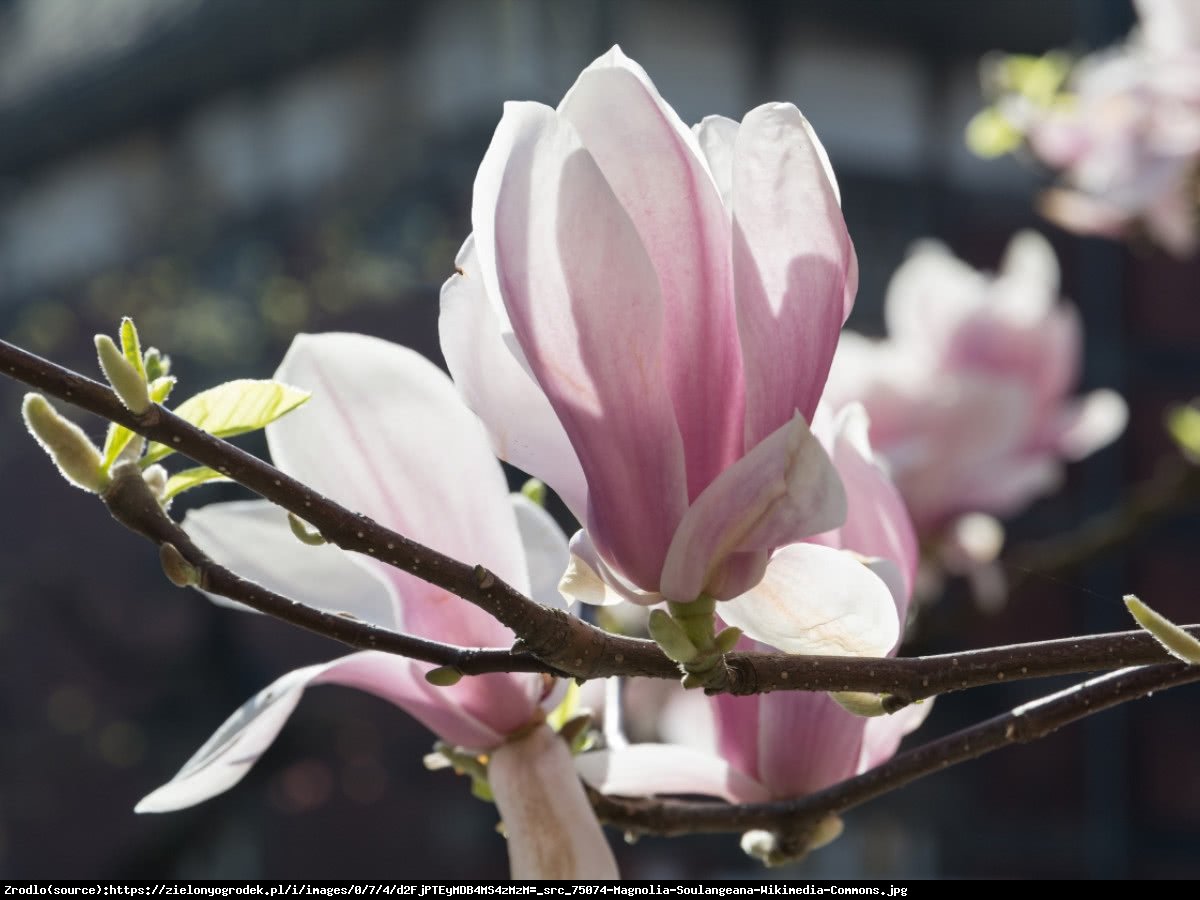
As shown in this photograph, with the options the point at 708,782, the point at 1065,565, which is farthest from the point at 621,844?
the point at 708,782

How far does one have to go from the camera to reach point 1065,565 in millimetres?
1226

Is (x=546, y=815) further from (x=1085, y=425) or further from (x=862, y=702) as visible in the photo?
(x=1085, y=425)

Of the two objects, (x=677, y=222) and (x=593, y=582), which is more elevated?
(x=677, y=222)

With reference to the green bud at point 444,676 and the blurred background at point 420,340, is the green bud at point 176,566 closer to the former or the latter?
the green bud at point 444,676

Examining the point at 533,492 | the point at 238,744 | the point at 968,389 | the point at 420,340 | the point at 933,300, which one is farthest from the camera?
the point at 420,340

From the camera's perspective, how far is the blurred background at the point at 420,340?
152 inches

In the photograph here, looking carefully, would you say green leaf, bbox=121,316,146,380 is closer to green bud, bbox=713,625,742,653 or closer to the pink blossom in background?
green bud, bbox=713,625,742,653

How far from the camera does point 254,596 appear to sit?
394 mm

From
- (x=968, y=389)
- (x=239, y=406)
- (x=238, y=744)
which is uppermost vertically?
(x=239, y=406)

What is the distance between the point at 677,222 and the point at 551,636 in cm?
11

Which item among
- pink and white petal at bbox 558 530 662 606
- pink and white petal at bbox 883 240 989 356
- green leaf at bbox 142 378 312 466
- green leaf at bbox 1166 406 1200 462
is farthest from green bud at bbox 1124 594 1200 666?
pink and white petal at bbox 883 240 989 356

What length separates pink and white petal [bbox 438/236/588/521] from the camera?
397 millimetres

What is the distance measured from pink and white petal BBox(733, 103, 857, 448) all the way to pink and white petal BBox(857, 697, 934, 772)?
0.67ft

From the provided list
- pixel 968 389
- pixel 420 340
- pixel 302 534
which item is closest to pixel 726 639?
pixel 302 534
